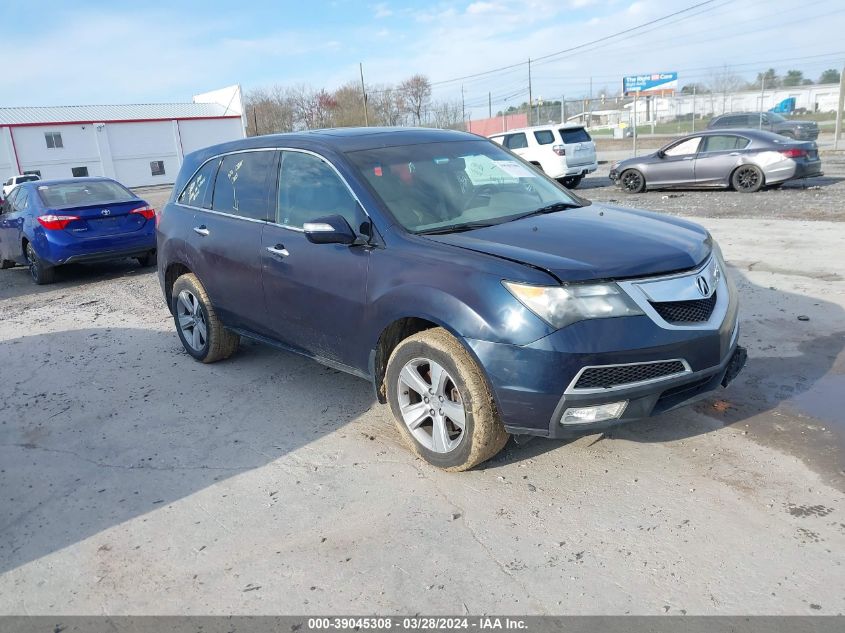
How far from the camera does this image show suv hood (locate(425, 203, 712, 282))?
321 cm

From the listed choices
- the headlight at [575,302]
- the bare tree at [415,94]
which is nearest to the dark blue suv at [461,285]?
the headlight at [575,302]

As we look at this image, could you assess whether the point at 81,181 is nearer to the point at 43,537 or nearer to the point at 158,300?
the point at 158,300

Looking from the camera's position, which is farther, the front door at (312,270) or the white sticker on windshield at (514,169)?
the white sticker on windshield at (514,169)

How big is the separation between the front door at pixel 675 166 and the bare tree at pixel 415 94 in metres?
50.2

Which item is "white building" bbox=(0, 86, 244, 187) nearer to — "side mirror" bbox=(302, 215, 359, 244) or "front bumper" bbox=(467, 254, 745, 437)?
"side mirror" bbox=(302, 215, 359, 244)

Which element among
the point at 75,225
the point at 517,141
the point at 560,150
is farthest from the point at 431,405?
the point at 517,141

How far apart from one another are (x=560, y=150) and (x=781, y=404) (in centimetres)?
1510

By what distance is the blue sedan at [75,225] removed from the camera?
9406 mm

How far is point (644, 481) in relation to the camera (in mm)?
3463

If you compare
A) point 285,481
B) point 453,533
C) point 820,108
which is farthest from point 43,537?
point 820,108

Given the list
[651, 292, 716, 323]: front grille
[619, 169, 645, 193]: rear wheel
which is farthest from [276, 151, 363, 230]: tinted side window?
[619, 169, 645, 193]: rear wheel

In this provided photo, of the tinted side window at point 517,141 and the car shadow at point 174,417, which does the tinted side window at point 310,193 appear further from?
the tinted side window at point 517,141
